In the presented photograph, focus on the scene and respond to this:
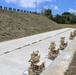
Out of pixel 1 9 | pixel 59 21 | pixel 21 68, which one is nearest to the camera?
pixel 21 68

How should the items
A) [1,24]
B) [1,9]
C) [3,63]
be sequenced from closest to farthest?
[3,63] → [1,24] → [1,9]

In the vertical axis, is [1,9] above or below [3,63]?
above

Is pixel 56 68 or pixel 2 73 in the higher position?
pixel 56 68

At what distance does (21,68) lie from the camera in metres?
7.92

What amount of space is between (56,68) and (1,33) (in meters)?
13.9

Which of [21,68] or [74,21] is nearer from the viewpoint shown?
[21,68]

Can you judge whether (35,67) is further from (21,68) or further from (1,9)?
(1,9)

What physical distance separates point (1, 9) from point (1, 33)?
10620 mm

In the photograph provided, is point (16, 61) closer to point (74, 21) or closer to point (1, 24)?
point (1, 24)

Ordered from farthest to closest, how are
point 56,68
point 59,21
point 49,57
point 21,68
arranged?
point 59,21
point 49,57
point 21,68
point 56,68

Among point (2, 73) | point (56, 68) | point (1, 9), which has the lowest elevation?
point (2, 73)

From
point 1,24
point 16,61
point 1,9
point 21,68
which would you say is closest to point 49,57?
point 16,61

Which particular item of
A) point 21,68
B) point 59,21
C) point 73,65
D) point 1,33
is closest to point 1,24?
point 1,33

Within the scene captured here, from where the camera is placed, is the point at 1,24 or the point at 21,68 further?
the point at 1,24
